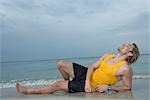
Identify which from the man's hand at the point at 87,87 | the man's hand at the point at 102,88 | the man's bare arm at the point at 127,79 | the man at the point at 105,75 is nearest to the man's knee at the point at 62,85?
the man at the point at 105,75

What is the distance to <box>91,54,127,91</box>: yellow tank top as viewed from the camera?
554 centimetres

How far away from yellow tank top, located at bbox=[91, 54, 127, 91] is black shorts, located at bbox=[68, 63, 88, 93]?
195mm

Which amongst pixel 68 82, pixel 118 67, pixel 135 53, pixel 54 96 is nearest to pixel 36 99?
pixel 54 96

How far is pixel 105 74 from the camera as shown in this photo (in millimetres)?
5586

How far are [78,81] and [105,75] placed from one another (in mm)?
507

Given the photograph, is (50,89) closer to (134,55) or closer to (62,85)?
(62,85)

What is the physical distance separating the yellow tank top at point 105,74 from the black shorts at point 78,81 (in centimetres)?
20

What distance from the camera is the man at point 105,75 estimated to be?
5.52 meters

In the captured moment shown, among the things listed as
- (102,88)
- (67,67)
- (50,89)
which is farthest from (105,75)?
(50,89)

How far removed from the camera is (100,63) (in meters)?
5.77

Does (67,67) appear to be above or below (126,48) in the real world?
A: below

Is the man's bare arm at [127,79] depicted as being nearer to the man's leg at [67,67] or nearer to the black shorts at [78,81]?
the black shorts at [78,81]

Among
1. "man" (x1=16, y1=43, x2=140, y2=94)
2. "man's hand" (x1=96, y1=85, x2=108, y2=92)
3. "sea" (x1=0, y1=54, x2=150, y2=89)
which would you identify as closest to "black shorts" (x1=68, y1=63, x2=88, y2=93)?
"man" (x1=16, y1=43, x2=140, y2=94)

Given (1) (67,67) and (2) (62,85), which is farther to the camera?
(1) (67,67)
